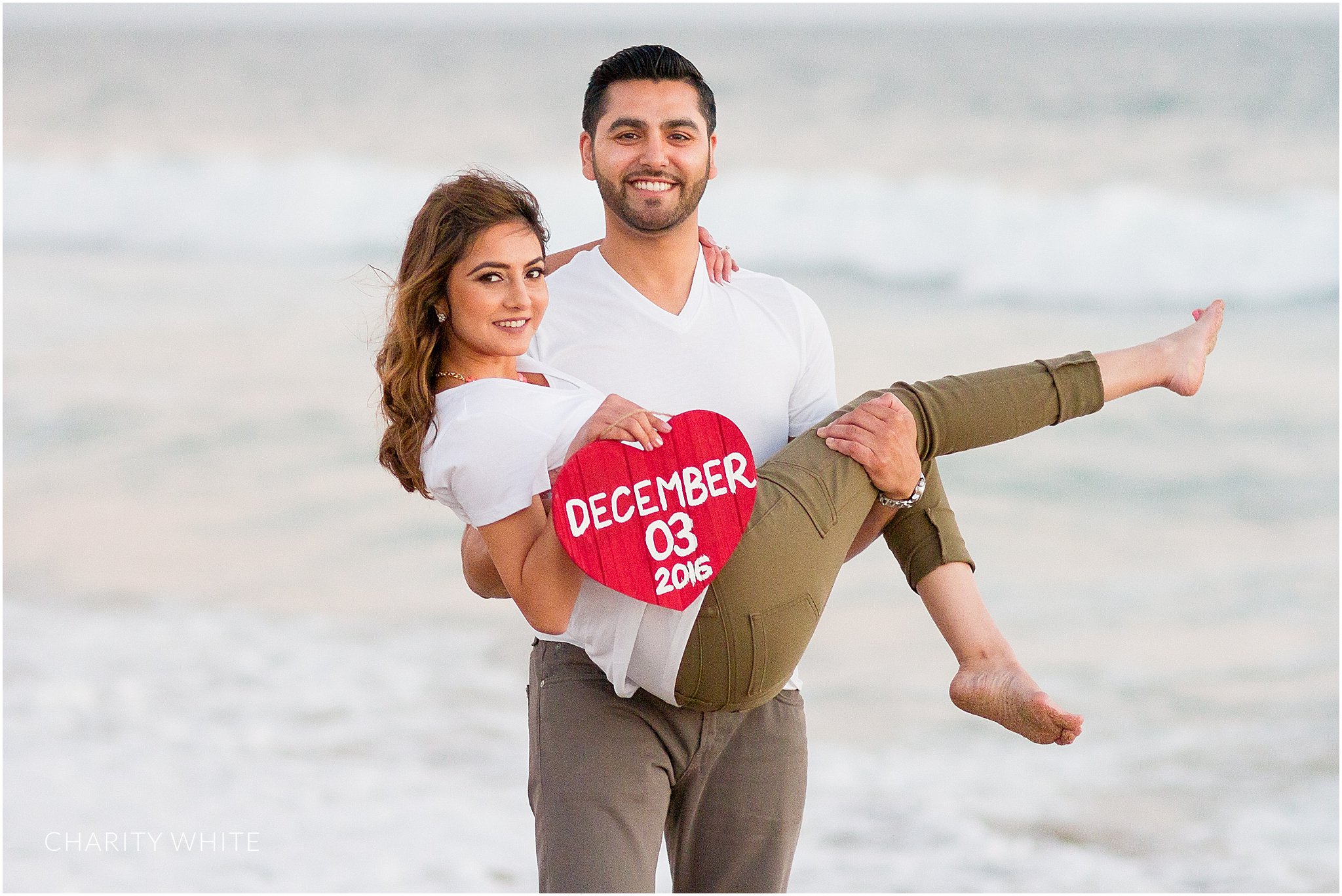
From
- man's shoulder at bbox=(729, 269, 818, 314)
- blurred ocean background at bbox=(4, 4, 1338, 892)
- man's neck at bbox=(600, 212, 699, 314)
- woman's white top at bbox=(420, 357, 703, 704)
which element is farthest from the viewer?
blurred ocean background at bbox=(4, 4, 1338, 892)

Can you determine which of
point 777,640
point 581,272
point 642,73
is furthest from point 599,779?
point 642,73

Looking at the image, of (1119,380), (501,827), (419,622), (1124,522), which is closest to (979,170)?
(1124,522)

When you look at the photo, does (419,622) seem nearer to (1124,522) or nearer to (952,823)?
(952,823)

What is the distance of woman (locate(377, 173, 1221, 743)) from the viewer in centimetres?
219

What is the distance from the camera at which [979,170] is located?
13.4 m

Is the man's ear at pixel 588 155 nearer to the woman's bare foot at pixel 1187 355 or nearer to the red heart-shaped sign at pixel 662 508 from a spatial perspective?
the red heart-shaped sign at pixel 662 508

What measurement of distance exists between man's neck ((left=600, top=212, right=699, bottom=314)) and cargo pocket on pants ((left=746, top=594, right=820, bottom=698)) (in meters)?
0.66

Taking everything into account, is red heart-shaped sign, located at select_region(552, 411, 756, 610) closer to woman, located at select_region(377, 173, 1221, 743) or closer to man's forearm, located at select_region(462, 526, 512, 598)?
woman, located at select_region(377, 173, 1221, 743)

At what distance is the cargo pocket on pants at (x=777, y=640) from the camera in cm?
229

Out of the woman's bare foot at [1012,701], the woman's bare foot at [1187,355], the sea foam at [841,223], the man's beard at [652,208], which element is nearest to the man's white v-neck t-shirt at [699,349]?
the man's beard at [652,208]

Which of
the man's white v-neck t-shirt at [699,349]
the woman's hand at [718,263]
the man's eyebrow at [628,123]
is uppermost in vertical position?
the man's eyebrow at [628,123]

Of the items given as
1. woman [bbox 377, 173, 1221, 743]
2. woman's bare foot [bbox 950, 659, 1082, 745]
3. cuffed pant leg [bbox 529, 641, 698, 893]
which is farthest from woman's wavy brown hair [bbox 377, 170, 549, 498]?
woman's bare foot [bbox 950, 659, 1082, 745]

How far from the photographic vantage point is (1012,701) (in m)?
2.44

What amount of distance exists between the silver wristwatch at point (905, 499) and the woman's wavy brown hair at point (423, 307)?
2.77 feet
